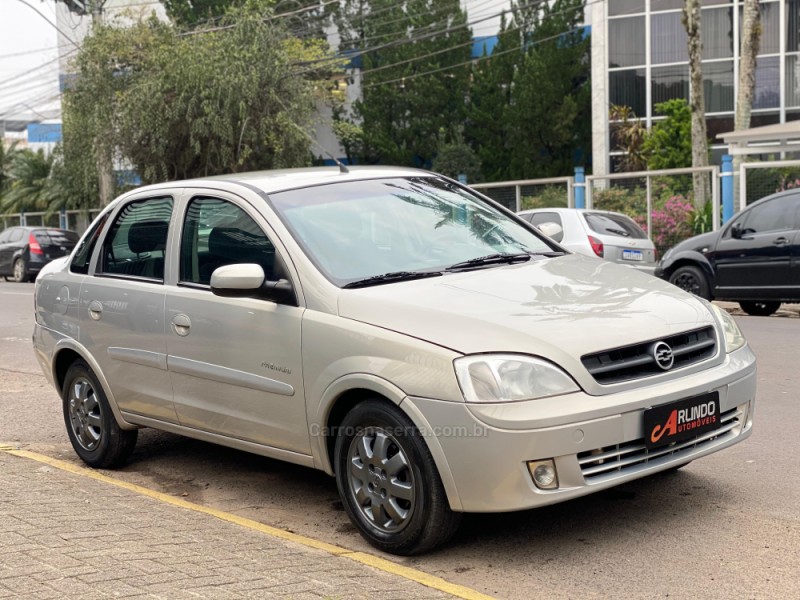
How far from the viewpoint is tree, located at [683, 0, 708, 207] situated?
871 inches

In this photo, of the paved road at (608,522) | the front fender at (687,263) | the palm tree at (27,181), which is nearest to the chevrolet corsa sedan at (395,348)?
the paved road at (608,522)

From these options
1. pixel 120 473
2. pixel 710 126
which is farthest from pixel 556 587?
pixel 710 126

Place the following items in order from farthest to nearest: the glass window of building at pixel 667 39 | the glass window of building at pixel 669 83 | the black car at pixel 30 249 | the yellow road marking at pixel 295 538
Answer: the glass window of building at pixel 669 83, the glass window of building at pixel 667 39, the black car at pixel 30 249, the yellow road marking at pixel 295 538

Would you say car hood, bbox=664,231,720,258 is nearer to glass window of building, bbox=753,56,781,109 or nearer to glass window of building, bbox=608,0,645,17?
glass window of building, bbox=753,56,781,109

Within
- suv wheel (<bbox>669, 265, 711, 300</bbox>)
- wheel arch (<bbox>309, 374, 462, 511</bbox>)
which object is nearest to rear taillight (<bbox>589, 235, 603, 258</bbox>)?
suv wheel (<bbox>669, 265, 711, 300</bbox>)

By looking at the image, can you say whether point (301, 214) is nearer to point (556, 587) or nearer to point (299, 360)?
point (299, 360)

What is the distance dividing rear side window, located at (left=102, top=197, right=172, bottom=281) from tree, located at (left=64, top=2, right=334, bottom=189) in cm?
2368

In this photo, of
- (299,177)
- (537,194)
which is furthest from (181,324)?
(537,194)

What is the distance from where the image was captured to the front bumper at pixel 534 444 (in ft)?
13.7

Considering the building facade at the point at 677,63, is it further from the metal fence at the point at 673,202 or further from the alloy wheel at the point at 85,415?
the alloy wheel at the point at 85,415

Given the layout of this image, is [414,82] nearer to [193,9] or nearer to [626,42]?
[626,42]

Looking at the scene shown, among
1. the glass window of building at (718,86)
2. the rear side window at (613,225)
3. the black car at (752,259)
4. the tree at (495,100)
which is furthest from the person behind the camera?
the tree at (495,100)

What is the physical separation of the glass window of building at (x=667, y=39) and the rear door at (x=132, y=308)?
3333cm

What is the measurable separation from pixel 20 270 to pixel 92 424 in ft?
82.3
